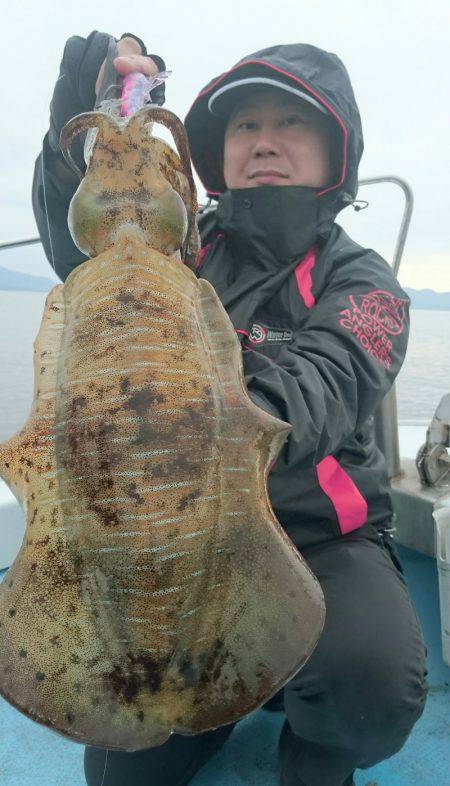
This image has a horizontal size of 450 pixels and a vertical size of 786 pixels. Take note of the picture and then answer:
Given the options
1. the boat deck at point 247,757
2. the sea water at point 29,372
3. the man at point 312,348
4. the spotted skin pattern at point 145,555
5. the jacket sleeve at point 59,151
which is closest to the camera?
the spotted skin pattern at point 145,555

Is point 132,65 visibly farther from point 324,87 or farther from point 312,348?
point 312,348

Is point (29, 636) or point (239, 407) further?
point (239, 407)

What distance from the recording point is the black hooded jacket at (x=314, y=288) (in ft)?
6.20

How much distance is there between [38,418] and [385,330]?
4.34 ft

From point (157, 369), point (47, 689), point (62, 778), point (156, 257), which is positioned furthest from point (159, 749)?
point (156, 257)

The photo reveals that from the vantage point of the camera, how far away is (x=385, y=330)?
2.05 m

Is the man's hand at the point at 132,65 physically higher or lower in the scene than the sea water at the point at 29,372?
higher

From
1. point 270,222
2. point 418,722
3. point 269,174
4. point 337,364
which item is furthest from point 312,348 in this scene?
point 418,722

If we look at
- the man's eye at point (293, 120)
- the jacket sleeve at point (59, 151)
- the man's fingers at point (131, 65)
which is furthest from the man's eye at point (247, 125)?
the man's fingers at point (131, 65)

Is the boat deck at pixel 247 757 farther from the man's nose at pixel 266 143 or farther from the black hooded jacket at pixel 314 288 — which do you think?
the man's nose at pixel 266 143

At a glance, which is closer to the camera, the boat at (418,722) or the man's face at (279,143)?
the boat at (418,722)

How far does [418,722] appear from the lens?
2.52 metres

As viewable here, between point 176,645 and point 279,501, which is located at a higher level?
point 176,645

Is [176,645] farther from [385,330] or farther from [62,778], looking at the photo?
[62,778]
